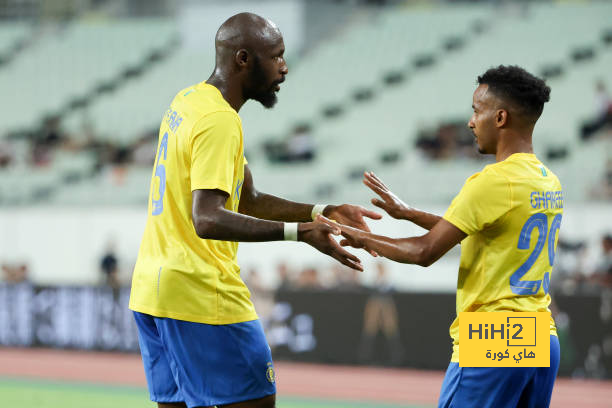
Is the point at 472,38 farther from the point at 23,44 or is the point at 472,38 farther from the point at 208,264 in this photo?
the point at 208,264

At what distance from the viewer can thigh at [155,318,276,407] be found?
402 cm

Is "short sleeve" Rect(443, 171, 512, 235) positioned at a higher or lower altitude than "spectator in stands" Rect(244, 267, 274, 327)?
higher

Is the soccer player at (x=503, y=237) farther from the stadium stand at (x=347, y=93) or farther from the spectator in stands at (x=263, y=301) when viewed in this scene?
the stadium stand at (x=347, y=93)

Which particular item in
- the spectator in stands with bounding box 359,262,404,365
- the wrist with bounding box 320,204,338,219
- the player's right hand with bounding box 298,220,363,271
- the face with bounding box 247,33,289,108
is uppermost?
the face with bounding box 247,33,289,108

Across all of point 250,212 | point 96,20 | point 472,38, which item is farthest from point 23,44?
point 250,212

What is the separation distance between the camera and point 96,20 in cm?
2542

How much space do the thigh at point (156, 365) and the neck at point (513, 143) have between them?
1.75 metres

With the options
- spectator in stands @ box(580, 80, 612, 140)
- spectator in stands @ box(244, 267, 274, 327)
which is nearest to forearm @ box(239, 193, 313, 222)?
spectator in stands @ box(244, 267, 274, 327)

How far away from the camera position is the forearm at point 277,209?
15.7 ft

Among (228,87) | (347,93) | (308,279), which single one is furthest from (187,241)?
(347,93)

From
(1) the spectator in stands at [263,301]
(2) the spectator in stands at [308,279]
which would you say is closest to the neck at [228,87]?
(1) the spectator in stands at [263,301]

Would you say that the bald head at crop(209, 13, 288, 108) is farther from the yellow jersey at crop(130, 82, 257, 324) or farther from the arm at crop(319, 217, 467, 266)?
the arm at crop(319, 217, 467, 266)

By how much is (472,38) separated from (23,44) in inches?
482

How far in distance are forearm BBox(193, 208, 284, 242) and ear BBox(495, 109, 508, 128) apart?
109cm
